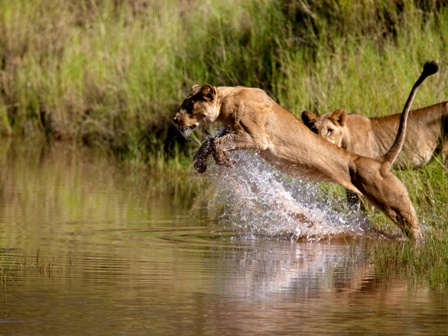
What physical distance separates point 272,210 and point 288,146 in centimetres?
61

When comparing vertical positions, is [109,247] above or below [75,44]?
below

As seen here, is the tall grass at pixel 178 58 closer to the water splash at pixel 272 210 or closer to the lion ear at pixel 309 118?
the lion ear at pixel 309 118

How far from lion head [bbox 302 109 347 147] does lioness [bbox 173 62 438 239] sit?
88 cm

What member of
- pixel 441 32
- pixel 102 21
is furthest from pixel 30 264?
pixel 102 21

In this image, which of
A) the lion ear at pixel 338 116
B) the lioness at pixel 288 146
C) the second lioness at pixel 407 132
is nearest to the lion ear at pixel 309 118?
the second lioness at pixel 407 132

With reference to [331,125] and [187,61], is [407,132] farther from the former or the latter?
[187,61]

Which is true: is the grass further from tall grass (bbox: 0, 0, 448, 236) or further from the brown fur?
the brown fur

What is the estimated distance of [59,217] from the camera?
8961 mm

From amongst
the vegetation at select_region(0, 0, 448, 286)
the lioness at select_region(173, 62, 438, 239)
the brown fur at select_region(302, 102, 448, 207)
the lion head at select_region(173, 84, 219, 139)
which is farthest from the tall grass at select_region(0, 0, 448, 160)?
the lion head at select_region(173, 84, 219, 139)

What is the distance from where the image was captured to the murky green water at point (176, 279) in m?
5.04

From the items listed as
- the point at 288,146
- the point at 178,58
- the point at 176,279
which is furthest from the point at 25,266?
the point at 178,58

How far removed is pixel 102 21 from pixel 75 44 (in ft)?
2.99

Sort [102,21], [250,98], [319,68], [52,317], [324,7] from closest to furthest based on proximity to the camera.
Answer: [52,317] → [250,98] → [319,68] → [324,7] → [102,21]

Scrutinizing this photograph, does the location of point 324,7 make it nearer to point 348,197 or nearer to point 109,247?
point 348,197
